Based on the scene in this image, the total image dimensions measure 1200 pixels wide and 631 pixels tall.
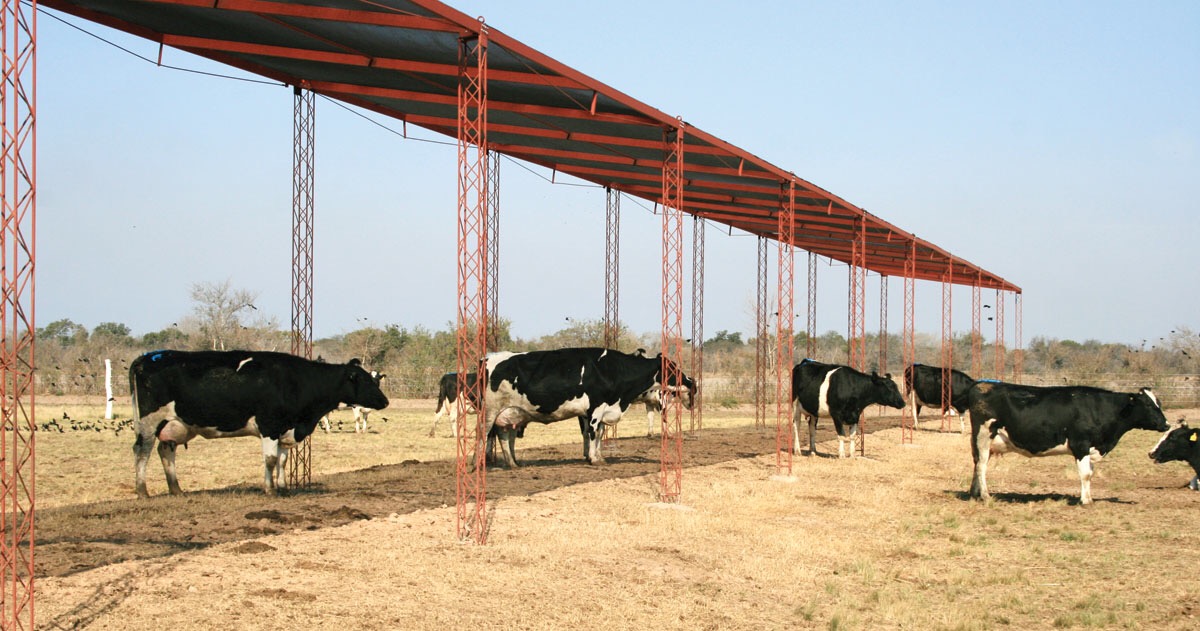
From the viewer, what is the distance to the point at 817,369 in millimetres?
26062

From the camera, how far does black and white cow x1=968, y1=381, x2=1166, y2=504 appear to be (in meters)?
17.9

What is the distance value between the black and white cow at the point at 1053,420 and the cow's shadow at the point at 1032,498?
8.8 inches

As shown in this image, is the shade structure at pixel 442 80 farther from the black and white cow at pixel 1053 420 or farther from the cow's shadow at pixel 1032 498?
the cow's shadow at pixel 1032 498

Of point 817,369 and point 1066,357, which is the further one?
point 1066,357

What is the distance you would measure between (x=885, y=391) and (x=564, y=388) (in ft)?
29.9

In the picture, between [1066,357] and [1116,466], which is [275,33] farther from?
[1066,357]

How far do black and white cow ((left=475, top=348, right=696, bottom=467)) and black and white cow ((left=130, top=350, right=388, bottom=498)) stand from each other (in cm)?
435

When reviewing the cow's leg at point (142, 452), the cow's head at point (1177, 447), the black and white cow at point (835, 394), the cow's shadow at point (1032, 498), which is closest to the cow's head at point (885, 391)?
the black and white cow at point (835, 394)

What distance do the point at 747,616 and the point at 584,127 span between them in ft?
35.0

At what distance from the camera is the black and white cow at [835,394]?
83.4 feet

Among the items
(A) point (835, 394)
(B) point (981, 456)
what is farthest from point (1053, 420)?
(A) point (835, 394)

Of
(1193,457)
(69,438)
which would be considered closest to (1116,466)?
(1193,457)

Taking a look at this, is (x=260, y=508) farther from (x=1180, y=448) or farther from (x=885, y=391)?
(x=885, y=391)

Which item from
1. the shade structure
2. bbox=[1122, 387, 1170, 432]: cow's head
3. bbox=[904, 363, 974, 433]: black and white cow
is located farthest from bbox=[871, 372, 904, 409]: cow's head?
bbox=[904, 363, 974, 433]: black and white cow
